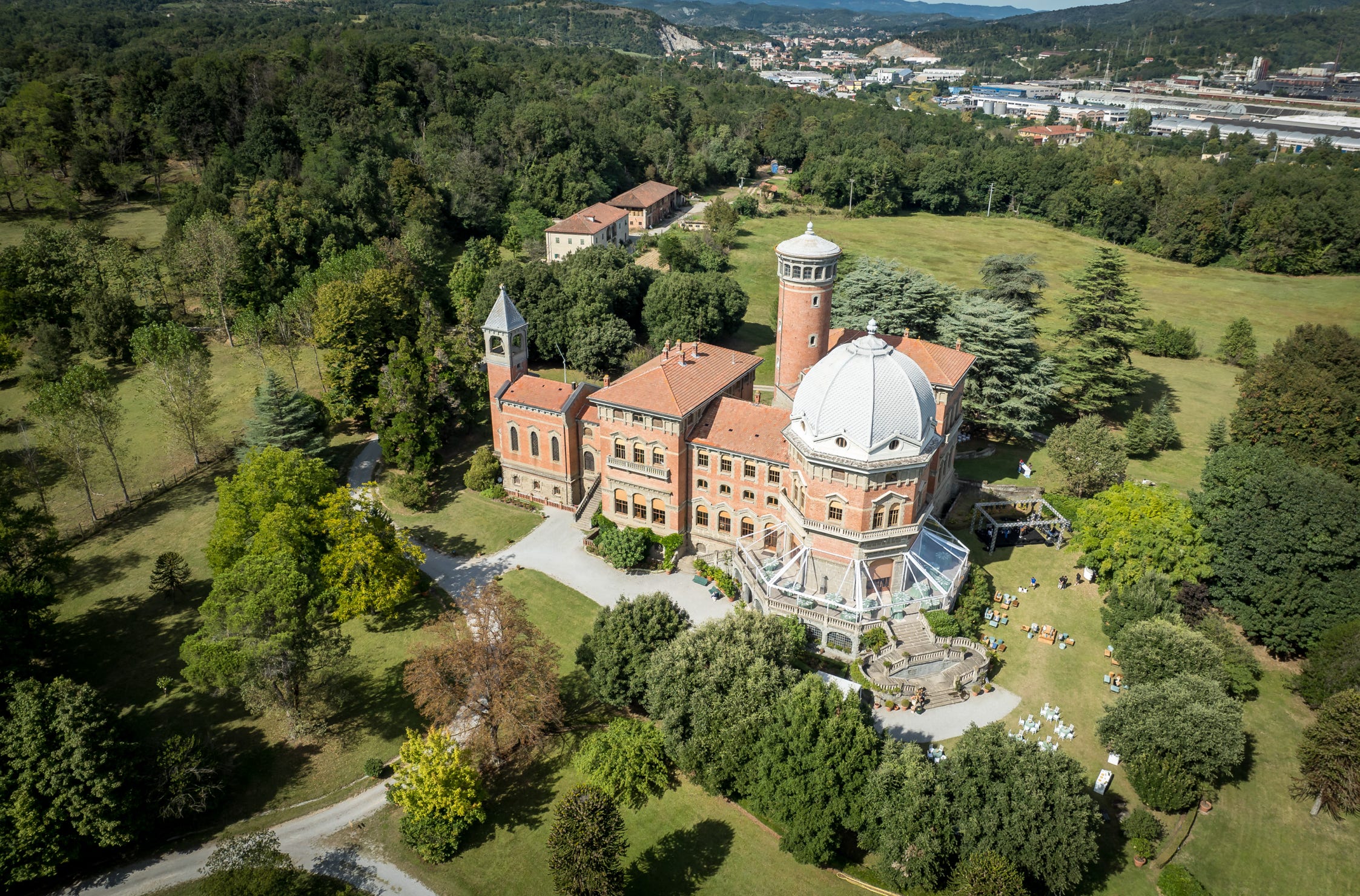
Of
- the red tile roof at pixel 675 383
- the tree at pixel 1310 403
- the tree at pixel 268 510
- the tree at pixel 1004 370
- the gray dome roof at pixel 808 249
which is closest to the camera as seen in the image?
the tree at pixel 268 510

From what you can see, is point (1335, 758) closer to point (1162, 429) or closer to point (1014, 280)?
point (1162, 429)

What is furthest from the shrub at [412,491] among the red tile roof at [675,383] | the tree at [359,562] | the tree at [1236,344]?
the tree at [1236,344]

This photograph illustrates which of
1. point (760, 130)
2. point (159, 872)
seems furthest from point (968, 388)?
point (760, 130)

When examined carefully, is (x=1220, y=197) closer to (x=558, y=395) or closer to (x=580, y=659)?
(x=558, y=395)

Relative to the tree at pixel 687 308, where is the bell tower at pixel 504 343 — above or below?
above

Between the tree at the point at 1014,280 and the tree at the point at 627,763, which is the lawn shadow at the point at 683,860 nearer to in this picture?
the tree at the point at 627,763

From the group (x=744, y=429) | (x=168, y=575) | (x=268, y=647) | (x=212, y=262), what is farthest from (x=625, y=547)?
(x=212, y=262)
